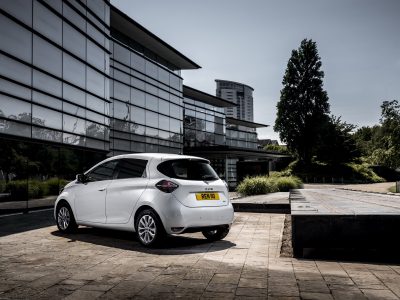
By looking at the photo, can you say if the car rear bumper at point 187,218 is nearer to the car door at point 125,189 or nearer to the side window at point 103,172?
the car door at point 125,189

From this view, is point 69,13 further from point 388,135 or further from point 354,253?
point 388,135

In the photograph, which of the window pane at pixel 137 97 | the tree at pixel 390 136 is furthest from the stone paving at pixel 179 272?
the tree at pixel 390 136

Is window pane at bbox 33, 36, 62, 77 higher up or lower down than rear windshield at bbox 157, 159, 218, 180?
higher up

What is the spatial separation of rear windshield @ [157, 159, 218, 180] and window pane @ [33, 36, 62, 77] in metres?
10.5

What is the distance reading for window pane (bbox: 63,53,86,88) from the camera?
17.4 m

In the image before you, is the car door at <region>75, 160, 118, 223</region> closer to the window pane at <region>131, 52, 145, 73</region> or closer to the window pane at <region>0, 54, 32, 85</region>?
the window pane at <region>0, 54, 32, 85</region>

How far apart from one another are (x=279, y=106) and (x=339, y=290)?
2254 inches

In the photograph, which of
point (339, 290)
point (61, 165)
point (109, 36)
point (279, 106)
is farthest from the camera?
point (279, 106)

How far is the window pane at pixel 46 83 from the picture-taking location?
1524cm

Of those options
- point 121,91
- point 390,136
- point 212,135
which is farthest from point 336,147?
point 121,91

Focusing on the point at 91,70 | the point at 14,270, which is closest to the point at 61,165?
the point at 91,70

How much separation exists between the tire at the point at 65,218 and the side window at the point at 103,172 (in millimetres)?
939

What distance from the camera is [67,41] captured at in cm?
A: 1755

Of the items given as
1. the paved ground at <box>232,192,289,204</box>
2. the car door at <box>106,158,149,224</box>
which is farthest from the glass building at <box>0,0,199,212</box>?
the paved ground at <box>232,192,289,204</box>
